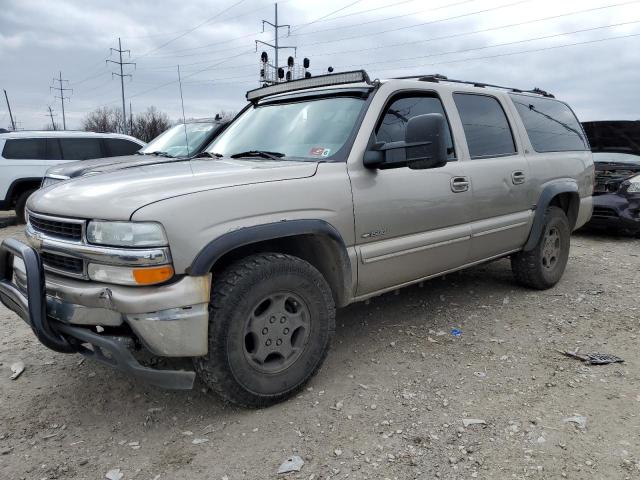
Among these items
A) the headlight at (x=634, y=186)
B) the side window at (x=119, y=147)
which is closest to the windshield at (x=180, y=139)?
the side window at (x=119, y=147)

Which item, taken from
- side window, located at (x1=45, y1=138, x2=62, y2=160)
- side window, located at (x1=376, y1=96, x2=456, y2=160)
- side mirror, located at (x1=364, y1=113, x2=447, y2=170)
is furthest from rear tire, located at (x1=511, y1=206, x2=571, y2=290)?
side window, located at (x1=45, y1=138, x2=62, y2=160)

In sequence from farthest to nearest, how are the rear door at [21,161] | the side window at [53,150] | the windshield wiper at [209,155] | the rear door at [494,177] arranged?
1. the side window at [53,150]
2. the rear door at [21,161]
3. the rear door at [494,177]
4. the windshield wiper at [209,155]

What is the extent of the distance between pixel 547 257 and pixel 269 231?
3451 millimetres

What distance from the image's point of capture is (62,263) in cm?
262

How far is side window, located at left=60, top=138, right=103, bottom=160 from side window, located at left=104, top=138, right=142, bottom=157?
0.20 metres

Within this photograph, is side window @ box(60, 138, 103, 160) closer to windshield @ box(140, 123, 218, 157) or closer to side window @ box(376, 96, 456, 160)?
windshield @ box(140, 123, 218, 157)

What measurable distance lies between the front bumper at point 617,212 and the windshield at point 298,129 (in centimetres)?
600

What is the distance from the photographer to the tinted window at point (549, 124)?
4836 millimetres

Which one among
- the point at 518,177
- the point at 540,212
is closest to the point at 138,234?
the point at 518,177

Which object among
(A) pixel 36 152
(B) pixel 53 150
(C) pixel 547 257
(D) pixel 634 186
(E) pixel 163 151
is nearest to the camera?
(C) pixel 547 257

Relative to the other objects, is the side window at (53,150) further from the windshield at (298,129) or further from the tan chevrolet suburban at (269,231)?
the windshield at (298,129)

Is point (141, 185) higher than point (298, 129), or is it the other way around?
point (298, 129)

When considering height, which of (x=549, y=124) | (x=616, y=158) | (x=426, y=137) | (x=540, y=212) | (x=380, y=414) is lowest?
(x=380, y=414)

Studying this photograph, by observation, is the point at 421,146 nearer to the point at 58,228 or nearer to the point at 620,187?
the point at 58,228
